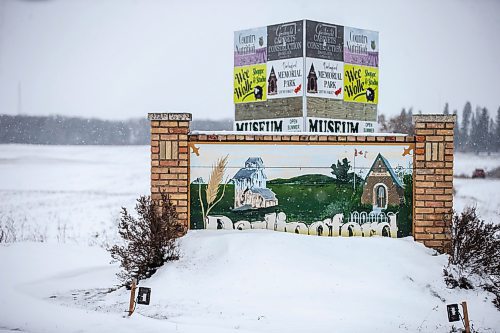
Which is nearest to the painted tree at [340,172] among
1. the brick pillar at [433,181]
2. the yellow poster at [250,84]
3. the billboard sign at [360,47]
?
the brick pillar at [433,181]

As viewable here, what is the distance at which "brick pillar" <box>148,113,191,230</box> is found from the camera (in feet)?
34.8

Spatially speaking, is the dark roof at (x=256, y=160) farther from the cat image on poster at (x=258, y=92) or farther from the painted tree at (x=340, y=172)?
the cat image on poster at (x=258, y=92)

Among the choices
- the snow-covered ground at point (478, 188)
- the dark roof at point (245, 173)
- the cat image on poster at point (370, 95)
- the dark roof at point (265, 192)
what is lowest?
the snow-covered ground at point (478, 188)

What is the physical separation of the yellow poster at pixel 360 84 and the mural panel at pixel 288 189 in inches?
140

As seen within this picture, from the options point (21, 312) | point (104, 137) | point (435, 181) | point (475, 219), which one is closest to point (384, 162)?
point (435, 181)

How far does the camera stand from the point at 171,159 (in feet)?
34.9

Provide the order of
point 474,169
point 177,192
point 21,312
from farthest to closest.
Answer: point 474,169 → point 177,192 → point 21,312

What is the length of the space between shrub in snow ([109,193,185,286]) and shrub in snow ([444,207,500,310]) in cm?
443

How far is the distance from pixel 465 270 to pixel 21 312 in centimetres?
682

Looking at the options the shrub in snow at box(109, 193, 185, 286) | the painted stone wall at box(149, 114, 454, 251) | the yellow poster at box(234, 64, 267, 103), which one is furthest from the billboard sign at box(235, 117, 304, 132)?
the shrub in snow at box(109, 193, 185, 286)

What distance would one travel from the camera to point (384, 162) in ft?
35.5

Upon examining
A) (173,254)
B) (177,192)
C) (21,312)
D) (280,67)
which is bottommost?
(21,312)

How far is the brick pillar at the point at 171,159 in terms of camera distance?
1060 cm

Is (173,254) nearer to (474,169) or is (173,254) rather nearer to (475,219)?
(475,219)
